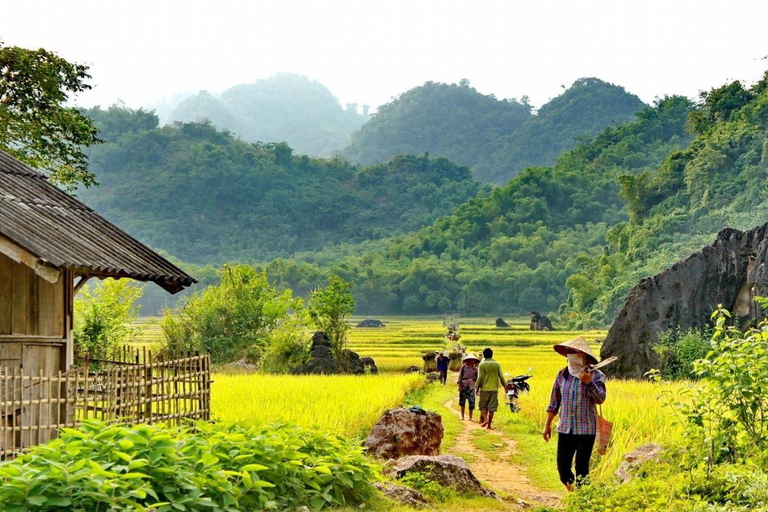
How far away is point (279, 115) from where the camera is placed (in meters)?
187

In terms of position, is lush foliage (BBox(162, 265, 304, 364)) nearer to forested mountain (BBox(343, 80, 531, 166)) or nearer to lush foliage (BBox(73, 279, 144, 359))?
lush foliage (BBox(73, 279, 144, 359))

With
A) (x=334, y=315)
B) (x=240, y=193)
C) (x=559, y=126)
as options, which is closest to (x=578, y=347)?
(x=334, y=315)

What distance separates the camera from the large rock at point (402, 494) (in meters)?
7.70

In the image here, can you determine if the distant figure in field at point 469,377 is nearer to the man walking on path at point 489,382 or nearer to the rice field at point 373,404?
the rice field at point 373,404

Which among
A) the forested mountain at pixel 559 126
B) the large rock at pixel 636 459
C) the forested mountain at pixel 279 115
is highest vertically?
the forested mountain at pixel 279 115

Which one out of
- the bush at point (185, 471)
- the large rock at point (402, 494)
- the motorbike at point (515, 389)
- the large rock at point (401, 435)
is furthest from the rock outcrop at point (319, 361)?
the bush at point (185, 471)

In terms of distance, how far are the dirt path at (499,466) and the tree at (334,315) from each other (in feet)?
45.1

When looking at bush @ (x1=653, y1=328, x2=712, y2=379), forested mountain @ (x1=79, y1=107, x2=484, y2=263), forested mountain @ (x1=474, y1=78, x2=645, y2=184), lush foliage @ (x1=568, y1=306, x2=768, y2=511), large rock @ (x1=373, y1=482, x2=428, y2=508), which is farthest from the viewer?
forested mountain @ (x1=474, y1=78, x2=645, y2=184)

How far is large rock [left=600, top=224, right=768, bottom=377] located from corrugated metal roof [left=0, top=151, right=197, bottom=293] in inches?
583

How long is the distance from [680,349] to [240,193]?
82.2m

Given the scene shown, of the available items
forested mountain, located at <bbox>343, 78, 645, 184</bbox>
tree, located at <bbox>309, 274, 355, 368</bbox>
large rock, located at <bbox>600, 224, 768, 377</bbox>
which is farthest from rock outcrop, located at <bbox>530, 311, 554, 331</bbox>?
forested mountain, located at <bbox>343, 78, 645, 184</bbox>

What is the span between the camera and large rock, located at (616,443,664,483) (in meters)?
8.28

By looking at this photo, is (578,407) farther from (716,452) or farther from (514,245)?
(514,245)

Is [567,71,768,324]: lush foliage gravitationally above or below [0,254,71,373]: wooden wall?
above
